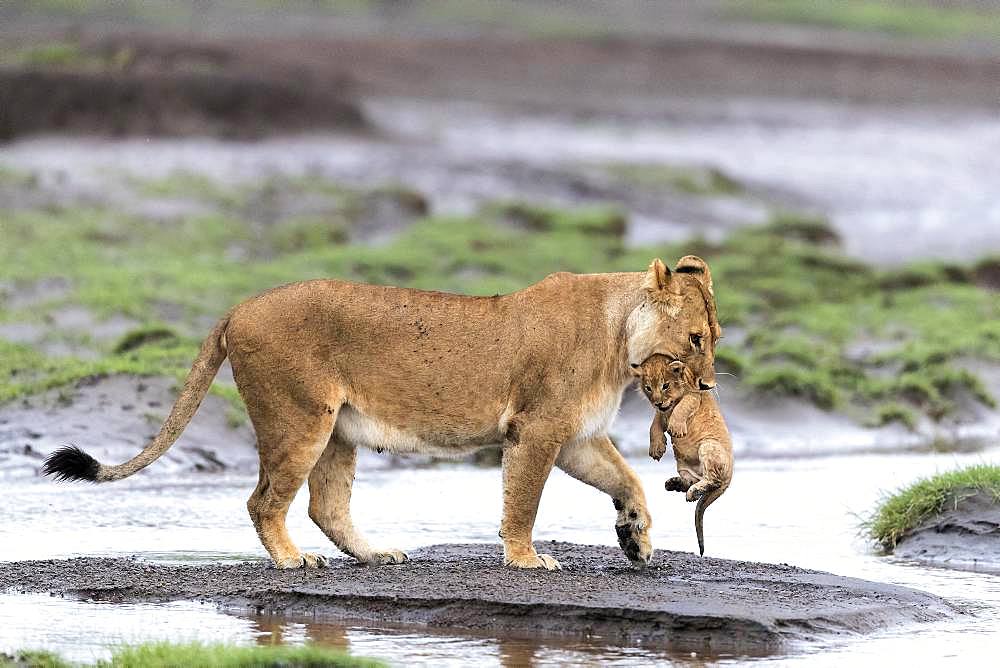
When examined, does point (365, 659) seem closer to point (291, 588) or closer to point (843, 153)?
point (291, 588)

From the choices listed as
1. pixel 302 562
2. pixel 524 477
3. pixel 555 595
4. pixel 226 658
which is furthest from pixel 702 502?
pixel 226 658

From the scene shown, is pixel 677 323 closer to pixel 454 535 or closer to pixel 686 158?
pixel 454 535

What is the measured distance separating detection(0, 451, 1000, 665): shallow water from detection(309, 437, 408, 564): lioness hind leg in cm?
68

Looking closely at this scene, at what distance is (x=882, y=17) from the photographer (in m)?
36.8

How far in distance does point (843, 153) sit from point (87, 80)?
452 inches

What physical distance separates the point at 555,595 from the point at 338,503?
1648 millimetres

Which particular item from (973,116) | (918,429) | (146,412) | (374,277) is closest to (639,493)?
(146,412)

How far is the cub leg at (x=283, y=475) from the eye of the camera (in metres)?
9.70

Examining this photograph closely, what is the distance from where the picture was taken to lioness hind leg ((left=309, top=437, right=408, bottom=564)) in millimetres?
10141

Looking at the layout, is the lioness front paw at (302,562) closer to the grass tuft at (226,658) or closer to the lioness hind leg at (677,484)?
the lioness hind leg at (677,484)

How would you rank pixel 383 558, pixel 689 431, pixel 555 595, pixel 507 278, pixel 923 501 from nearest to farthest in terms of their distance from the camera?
pixel 555 595 → pixel 689 431 → pixel 383 558 → pixel 923 501 → pixel 507 278

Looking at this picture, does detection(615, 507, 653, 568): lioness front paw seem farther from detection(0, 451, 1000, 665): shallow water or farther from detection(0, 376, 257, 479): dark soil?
detection(0, 376, 257, 479): dark soil

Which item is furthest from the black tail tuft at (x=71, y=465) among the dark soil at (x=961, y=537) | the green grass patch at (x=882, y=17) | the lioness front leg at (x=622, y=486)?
the green grass patch at (x=882, y=17)

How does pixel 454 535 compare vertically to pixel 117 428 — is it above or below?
below
